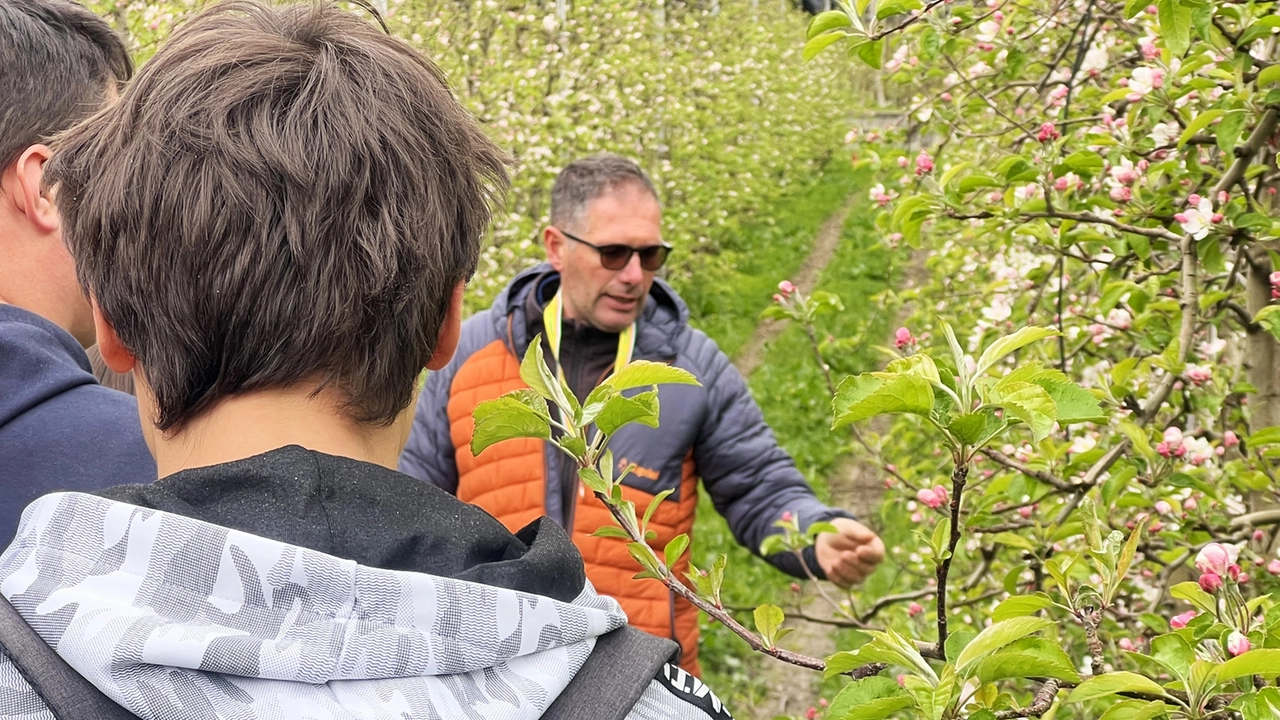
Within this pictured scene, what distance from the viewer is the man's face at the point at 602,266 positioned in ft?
9.52

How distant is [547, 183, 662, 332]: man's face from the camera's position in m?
2.90

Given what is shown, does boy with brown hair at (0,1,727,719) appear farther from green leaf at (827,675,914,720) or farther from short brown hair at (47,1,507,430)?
green leaf at (827,675,914,720)

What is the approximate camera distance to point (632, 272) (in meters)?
2.93

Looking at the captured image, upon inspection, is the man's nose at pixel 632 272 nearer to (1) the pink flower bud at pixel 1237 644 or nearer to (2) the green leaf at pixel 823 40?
(2) the green leaf at pixel 823 40

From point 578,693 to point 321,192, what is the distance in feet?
1.55

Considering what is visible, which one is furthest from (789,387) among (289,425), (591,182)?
(289,425)

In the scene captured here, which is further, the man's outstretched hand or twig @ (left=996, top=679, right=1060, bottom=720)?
the man's outstretched hand

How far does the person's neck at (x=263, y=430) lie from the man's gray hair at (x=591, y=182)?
2.16 meters

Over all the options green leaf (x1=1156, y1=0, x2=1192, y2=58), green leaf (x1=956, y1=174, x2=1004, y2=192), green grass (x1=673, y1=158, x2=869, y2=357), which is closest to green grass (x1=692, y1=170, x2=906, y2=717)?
green grass (x1=673, y1=158, x2=869, y2=357)

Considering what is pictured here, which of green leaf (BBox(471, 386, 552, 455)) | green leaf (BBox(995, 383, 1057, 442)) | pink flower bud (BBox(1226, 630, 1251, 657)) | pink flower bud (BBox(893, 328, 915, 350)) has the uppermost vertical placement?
green leaf (BBox(995, 383, 1057, 442))

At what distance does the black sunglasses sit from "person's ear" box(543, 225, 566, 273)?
1.9 inches

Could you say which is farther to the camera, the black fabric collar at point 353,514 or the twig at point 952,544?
the twig at point 952,544

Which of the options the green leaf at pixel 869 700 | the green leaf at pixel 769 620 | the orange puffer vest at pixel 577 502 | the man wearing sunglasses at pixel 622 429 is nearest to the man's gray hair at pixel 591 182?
the man wearing sunglasses at pixel 622 429

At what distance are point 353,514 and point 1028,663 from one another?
60 cm
